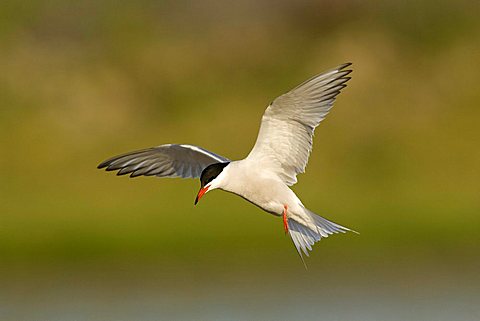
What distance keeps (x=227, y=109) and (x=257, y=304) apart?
22.3ft

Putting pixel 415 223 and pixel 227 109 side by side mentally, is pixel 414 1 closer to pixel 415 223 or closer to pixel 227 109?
pixel 227 109

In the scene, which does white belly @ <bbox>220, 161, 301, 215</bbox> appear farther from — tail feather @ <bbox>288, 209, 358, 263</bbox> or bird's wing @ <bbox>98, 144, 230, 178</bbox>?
bird's wing @ <bbox>98, 144, 230, 178</bbox>

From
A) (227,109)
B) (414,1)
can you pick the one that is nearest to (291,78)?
(227,109)

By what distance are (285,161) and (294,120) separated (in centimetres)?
32

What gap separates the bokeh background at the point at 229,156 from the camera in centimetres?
1322

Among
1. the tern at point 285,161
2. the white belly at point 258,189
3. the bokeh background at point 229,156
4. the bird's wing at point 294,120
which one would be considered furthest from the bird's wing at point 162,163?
the bokeh background at point 229,156

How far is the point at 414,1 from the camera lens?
22.3 metres

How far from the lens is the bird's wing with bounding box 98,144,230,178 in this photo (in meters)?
9.51

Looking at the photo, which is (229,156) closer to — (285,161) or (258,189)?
(285,161)

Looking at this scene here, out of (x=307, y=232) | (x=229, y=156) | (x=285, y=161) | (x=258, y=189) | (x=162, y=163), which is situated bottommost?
(x=307, y=232)

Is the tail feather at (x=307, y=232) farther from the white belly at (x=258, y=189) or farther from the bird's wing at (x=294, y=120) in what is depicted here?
the bird's wing at (x=294, y=120)

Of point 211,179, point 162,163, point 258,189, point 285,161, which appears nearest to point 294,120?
point 285,161

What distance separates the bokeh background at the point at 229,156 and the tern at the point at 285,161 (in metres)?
3.29

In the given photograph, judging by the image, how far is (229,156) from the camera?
17.0 m
